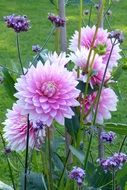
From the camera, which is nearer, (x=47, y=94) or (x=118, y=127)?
(x=47, y=94)

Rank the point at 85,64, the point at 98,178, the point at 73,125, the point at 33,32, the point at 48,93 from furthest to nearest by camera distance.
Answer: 1. the point at 33,32
2. the point at 98,178
3. the point at 73,125
4. the point at 85,64
5. the point at 48,93

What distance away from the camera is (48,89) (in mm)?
1150

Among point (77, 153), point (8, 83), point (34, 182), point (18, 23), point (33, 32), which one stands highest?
point (18, 23)

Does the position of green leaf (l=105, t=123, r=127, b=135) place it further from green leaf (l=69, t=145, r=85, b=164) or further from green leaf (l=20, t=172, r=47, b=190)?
green leaf (l=20, t=172, r=47, b=190)

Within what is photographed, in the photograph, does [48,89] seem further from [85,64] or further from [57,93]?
[85,64]

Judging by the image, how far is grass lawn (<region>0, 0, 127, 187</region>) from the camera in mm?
3952

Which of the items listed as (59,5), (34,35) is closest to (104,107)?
(59,5)

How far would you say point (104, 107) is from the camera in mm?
1308

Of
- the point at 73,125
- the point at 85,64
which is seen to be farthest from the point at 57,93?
the point at 73,125

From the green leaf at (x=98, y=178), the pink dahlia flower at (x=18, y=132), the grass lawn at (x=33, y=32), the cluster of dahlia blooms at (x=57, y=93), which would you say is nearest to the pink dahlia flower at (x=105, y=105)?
the cluster of dahlia blooms at (x=57, y=93)

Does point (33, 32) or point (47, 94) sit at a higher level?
point (47, 94)

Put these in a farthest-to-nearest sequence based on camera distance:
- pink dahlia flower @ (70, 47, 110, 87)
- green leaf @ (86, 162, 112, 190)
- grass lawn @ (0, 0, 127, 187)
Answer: grass lawn @ (0, 0, 127, 187), green leaf @ (86, 162, 112, 190), pink dahlia flower @ (70, 47, 110, 87)

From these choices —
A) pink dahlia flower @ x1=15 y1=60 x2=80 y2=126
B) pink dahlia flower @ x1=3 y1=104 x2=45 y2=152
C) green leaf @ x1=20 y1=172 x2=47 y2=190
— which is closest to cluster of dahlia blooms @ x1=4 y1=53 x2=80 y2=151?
pink dahlia flower @ x1=15 y1=60 x2=80 y2=126

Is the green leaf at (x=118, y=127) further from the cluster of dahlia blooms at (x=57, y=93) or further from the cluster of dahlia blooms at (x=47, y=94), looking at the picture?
the cluster of dahlia blooms at (x=47, y=94)
